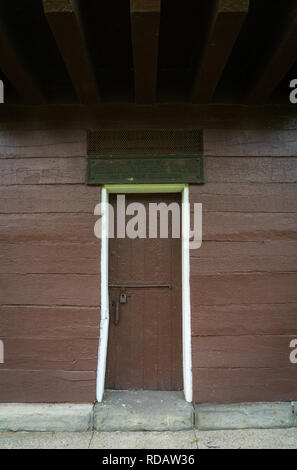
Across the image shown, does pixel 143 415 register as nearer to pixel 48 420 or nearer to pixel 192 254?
pixel 48 420

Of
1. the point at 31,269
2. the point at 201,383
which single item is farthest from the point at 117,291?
the point at 201,383

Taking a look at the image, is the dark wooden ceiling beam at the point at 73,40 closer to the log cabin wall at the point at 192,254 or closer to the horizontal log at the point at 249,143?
the log cabin wall at the point at 192,254

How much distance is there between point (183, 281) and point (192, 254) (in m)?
0.27

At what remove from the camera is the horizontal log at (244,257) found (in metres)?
2.67

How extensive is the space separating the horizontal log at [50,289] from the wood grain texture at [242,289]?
0.84 m

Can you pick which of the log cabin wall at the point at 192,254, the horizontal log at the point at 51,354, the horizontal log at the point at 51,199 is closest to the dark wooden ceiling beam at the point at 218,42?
the log cabin wall at the point at 192,254

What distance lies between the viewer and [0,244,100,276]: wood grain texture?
2684 millimetres

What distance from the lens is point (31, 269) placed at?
269cm

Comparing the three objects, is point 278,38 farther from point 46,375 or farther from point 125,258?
point 46,375

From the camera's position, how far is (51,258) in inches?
106

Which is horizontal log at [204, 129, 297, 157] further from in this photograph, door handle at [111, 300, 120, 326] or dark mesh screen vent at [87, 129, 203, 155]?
door handle at [111, 300, 120, 326]

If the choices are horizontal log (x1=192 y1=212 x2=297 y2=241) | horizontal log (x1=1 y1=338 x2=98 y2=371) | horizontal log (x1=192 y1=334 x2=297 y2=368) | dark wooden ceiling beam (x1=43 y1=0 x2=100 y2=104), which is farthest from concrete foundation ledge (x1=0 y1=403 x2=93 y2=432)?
dark wooden ceiling beam (x1=43 y1=0 x2=100 y2=104)

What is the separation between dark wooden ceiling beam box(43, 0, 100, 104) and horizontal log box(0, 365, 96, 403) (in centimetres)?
228

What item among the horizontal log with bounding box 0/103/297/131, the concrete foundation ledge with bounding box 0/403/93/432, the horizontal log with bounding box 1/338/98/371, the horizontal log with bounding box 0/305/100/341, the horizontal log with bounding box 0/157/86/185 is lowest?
the concrete foundation ledge with bounding box 0/403/93/432
